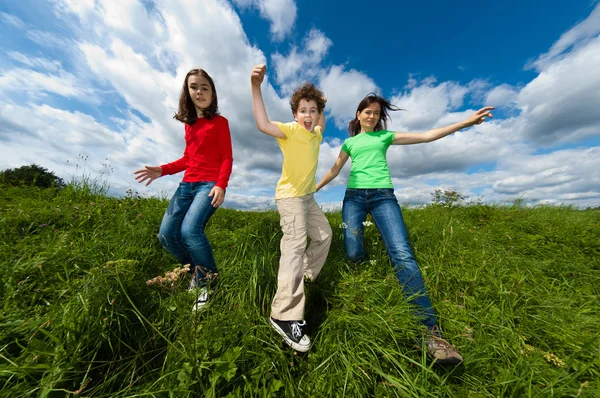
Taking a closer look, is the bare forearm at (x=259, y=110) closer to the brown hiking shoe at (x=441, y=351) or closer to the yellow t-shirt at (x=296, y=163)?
the yellow t-shirt at (x=296, y=163)

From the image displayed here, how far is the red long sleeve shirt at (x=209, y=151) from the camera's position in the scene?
289 centimetres

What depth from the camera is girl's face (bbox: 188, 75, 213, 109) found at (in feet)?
9.66

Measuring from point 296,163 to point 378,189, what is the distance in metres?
1.27

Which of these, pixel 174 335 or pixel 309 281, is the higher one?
pixel 309 281

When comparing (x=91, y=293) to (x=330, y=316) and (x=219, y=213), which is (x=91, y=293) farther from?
(x=219, y=213)

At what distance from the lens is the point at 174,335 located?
2.13m

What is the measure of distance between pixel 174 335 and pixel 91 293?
30.6 inches

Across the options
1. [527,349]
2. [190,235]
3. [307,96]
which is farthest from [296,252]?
[527,349]

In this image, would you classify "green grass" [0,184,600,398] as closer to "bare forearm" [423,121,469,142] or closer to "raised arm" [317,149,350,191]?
"raised arm" [317,149,350,191]

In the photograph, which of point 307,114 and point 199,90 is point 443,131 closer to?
point 307,114

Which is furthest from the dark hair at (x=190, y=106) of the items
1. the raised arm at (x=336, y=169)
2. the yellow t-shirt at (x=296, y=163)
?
the raised arm at (x=336, y=169)

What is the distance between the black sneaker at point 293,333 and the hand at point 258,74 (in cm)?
238

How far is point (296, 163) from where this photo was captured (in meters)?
2.70

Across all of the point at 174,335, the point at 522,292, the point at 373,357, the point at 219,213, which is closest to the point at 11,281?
the point at 174,335
